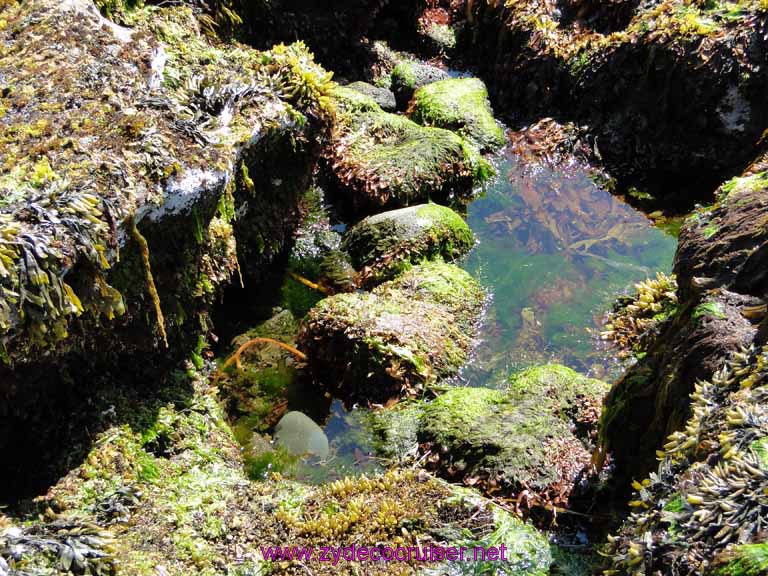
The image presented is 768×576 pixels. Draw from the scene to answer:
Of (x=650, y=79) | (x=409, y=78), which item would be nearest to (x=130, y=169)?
(x=409, y=78)

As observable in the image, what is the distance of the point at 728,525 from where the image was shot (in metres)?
2.35

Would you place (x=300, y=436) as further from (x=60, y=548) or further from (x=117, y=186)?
(x=117, y=186)

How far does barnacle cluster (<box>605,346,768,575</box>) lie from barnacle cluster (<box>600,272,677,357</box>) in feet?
7.90

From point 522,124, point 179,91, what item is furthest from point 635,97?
point 179,91

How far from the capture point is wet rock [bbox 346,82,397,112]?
7633 mm

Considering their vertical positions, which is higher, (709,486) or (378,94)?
(378,94)

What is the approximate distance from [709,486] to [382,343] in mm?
2713

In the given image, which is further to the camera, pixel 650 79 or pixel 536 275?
pixel 650 79

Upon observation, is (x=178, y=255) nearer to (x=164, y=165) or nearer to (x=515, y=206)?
(x=164, y=165)

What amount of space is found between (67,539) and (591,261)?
496 centimetres

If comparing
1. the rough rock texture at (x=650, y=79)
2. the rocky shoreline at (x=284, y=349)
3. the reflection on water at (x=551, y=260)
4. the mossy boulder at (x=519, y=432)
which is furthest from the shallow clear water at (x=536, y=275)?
the rough rock texture at (x=650, y=79)

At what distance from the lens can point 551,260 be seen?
6273 mm

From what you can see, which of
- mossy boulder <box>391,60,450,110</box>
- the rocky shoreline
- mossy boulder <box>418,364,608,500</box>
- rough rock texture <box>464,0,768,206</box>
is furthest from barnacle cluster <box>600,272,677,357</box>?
mossy boulder <box>391,60,450,110</box>

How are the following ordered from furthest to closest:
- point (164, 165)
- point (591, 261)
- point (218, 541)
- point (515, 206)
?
point (515, 206) → point (591, 261) → point (164, 165) → point (218, 541)
